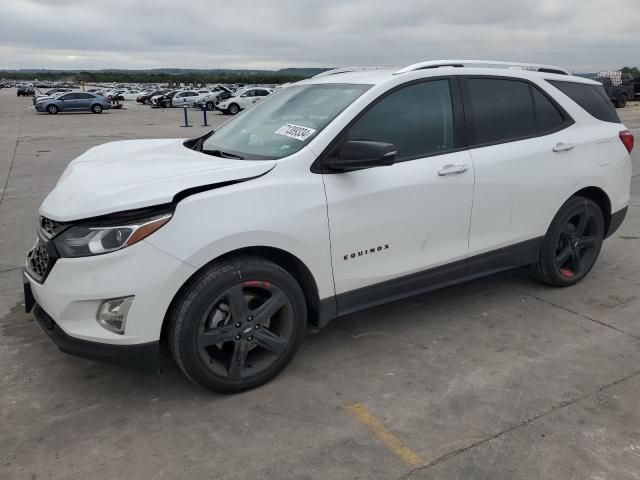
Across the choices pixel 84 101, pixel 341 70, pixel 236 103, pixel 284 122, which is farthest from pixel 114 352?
pixel 84 101

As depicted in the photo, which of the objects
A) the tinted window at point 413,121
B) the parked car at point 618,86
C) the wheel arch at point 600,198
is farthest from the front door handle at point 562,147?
the parked car at point 618,86

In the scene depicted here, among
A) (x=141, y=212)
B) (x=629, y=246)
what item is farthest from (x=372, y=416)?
(x=629, y=246)

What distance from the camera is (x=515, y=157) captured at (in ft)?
12.7

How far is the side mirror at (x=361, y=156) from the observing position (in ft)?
9.78

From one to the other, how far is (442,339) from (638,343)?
1290mm

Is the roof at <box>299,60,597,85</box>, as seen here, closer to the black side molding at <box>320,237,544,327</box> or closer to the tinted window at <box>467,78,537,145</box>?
the tinted window at <box>467,78,537,145</box>

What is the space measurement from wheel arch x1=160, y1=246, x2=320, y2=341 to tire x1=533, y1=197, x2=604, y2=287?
6.83 feet

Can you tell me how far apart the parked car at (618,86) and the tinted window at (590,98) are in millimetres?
30643

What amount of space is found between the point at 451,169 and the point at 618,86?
34801 mm

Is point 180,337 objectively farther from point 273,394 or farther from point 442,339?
point 442,339

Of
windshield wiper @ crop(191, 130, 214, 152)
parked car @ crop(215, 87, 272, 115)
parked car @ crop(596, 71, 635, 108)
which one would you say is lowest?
windshield wiper @ crop(191, 130, 214, 152)

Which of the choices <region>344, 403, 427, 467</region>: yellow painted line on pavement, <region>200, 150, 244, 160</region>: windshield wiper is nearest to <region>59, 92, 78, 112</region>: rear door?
Answer: <region>200, 150, 244, 160</region>: windshield wiper

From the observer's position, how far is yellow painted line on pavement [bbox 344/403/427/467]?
2535mm

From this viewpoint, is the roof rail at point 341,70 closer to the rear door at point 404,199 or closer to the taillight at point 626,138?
the rear door at point 404,199
